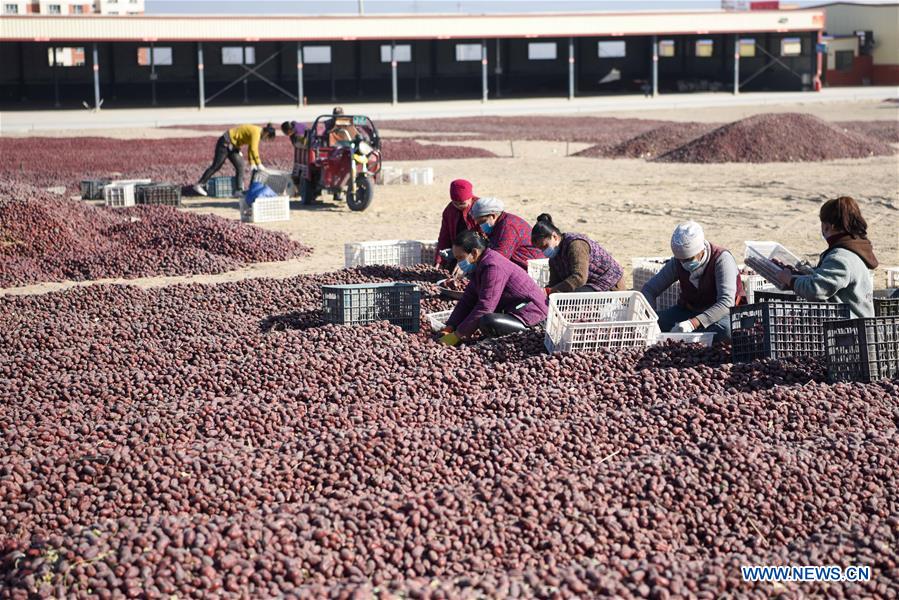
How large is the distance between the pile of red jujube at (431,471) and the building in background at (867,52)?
53068 mm

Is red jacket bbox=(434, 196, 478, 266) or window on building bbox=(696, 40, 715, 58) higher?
window on building bbox=(696, 40, 715, 58)

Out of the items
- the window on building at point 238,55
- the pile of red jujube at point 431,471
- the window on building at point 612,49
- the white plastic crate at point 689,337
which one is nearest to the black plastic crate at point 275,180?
the pile of red jujube at point 431,471

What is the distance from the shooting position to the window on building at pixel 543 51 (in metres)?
51.6

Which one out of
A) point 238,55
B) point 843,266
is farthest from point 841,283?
point 238,55

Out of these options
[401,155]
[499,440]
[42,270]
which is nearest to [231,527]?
[499,440]

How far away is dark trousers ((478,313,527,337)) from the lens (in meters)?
7.93

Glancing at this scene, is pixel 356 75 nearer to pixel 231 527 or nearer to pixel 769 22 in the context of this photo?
pixel 769 22

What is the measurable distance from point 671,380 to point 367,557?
2695 mm

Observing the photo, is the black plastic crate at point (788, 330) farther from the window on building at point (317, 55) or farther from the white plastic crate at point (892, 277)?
the window on building at point (317, 55)

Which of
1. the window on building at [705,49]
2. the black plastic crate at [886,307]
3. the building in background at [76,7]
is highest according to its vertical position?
the building in background at [76,7]

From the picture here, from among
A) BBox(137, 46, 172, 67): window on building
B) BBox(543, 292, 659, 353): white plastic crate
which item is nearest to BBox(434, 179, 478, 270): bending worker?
BBox(543, 292, 659, 353): white plastic crate

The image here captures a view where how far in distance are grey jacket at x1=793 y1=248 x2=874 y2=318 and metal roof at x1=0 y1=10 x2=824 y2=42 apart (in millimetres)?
36414

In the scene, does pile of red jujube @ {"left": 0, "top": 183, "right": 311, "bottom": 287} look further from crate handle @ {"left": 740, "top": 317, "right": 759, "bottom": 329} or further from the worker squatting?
crate handle @ {"left": 740, "top": 317, "right": 759, "bottom": 329}

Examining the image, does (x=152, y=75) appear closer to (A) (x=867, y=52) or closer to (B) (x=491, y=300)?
(A) (x=867, y=52)
